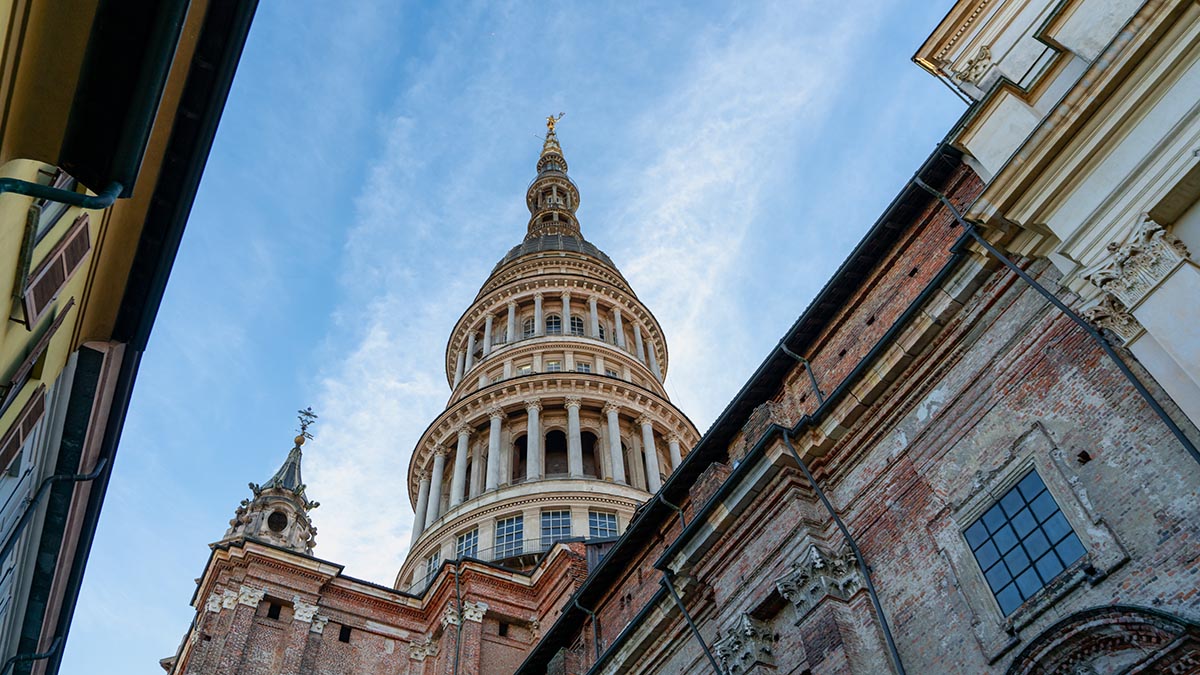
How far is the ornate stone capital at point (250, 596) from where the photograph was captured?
28.8m

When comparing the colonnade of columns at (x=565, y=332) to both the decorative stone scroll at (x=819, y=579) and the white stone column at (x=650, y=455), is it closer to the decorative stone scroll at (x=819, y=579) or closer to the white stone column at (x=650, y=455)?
the white stone column at (x=650, y=455)

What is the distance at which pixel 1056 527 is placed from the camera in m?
11.3

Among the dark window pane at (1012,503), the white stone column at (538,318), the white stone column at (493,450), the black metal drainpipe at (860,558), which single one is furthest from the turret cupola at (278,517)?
the dark window pane at (1012,503)

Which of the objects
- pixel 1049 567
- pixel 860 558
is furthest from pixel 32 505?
pixel 1049 567

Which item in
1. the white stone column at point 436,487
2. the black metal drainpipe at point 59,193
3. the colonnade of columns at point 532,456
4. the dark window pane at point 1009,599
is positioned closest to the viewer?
the black metal drainpipe at point 59,193

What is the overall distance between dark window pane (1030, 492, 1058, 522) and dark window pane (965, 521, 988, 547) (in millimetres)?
781

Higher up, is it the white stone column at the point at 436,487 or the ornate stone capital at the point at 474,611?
the white stone column at the point at 436,487

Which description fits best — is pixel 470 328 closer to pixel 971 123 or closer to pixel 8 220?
pixel 971 123

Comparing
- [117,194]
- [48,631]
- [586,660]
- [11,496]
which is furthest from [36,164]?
[586,660]

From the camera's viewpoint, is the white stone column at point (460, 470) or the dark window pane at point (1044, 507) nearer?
the dark window pane at point (1044, 507)

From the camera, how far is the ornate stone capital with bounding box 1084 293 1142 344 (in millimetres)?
10633

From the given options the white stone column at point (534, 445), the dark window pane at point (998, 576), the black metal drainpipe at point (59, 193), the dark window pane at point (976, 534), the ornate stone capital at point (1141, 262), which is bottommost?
the black metal drainpipe at point (59, 193)

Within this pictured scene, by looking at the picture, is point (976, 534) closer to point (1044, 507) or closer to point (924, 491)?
point (1044, 507)

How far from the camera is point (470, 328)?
5091cm
